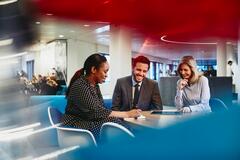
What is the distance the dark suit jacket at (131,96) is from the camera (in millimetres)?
669

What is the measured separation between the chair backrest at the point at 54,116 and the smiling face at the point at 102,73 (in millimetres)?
127

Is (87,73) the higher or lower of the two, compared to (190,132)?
higher

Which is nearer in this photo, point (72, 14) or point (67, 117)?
point (72, 14)

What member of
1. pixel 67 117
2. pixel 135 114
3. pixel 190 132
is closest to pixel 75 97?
pixel 67 117

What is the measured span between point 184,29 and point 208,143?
0.88 feet

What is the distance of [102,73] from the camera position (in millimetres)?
664

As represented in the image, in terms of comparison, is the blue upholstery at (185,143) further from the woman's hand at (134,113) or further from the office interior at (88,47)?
the woman's hand at (134,113)

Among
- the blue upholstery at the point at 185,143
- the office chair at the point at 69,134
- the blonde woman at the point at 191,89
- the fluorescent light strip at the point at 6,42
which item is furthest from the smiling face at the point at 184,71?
the fluorescent light strip at the point at 6,42

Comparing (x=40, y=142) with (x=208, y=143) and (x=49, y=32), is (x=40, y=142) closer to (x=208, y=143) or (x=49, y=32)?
(x=49, y=32)

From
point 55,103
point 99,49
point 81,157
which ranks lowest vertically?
point 81,157

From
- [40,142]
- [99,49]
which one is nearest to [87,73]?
[99,49]

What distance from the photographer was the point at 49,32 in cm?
62

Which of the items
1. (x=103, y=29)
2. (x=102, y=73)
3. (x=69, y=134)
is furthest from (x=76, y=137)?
(x=103, y=29)

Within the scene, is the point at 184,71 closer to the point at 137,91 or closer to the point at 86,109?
the point at 137,91
